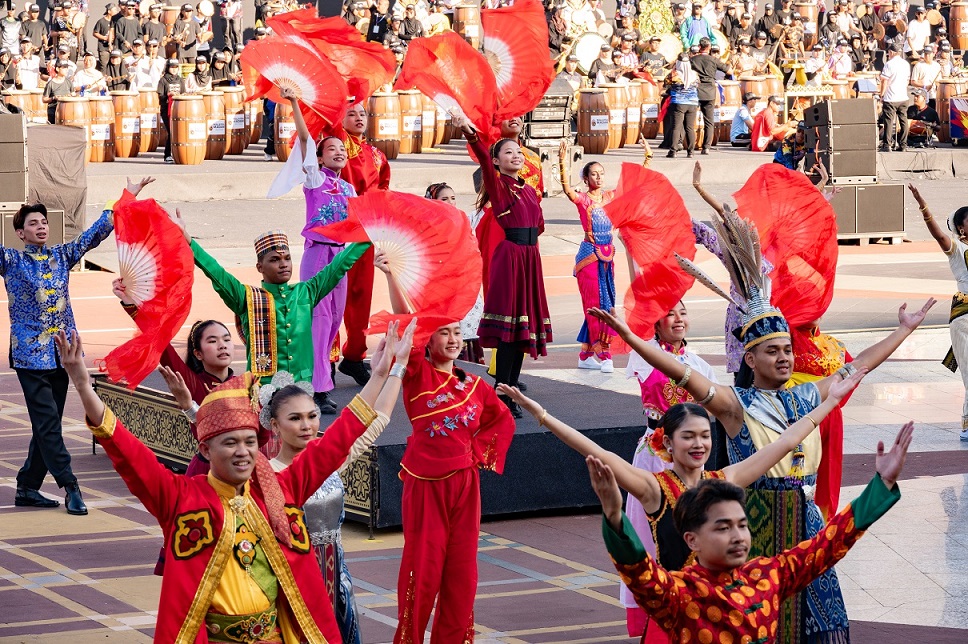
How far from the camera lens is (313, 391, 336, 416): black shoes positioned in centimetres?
1016

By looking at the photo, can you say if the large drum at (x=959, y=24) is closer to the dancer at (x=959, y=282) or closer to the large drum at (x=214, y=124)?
the large drum at (x=214, y=124)

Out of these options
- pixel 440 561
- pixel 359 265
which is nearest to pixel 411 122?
pixel 359 265

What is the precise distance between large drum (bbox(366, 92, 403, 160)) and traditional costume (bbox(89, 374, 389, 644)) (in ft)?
69.2

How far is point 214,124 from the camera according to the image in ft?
85.0

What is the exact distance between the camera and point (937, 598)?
8031mm

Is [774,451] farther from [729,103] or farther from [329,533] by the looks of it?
[729,103]

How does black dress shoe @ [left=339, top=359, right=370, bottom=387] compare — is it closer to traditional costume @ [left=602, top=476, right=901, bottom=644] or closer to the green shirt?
the green shirt

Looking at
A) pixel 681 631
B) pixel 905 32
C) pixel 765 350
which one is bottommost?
pixel 681 631

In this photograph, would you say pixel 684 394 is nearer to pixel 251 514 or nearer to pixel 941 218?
pixel 251 514

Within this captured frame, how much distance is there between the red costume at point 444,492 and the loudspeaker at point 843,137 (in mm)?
15561

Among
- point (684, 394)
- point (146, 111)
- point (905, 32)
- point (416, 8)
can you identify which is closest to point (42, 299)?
point (684, 394)

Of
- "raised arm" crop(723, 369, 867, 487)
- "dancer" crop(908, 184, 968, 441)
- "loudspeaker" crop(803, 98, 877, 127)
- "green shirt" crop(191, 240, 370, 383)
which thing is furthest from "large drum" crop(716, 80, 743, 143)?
"raised arm" crop(723, 369, 867, 487)

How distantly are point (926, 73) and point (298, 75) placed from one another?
23.3 metres

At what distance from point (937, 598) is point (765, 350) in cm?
252
